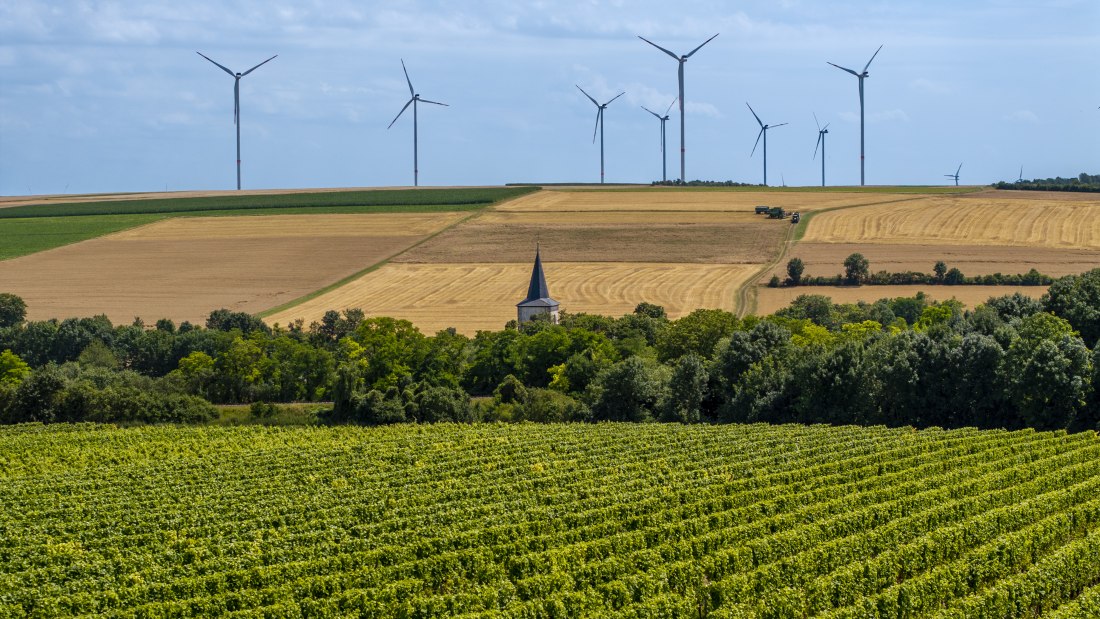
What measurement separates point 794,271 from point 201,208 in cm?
8253

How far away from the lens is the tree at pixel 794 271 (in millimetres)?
113375

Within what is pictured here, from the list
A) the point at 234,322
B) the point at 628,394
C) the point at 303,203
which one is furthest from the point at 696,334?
the point at 303,203

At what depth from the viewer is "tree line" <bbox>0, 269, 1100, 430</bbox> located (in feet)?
212

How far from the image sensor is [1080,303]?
77188 mm

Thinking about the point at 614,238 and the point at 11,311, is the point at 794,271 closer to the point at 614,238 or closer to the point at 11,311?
the point at 614,238

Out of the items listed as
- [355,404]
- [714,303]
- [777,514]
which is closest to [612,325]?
[714,303]

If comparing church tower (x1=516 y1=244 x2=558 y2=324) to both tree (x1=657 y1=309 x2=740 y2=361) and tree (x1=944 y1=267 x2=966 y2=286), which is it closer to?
tree (x1=657 y1=309 x2=740 y2=361)

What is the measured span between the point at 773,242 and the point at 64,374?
6911cm

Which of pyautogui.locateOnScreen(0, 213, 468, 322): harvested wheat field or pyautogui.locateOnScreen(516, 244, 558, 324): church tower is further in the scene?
pyautogui.locateOnScreen(0, 213, 468, 322): harvested wheat field

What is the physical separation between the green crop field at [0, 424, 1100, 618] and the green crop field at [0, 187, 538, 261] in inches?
4036

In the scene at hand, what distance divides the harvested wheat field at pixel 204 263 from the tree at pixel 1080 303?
62539 mm

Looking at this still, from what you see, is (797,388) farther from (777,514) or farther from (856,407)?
(777,514)

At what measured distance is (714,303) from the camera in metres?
105

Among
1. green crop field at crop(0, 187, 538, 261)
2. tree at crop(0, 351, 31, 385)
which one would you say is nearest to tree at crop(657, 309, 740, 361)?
tree at crop(0, 351, 31, 385)
